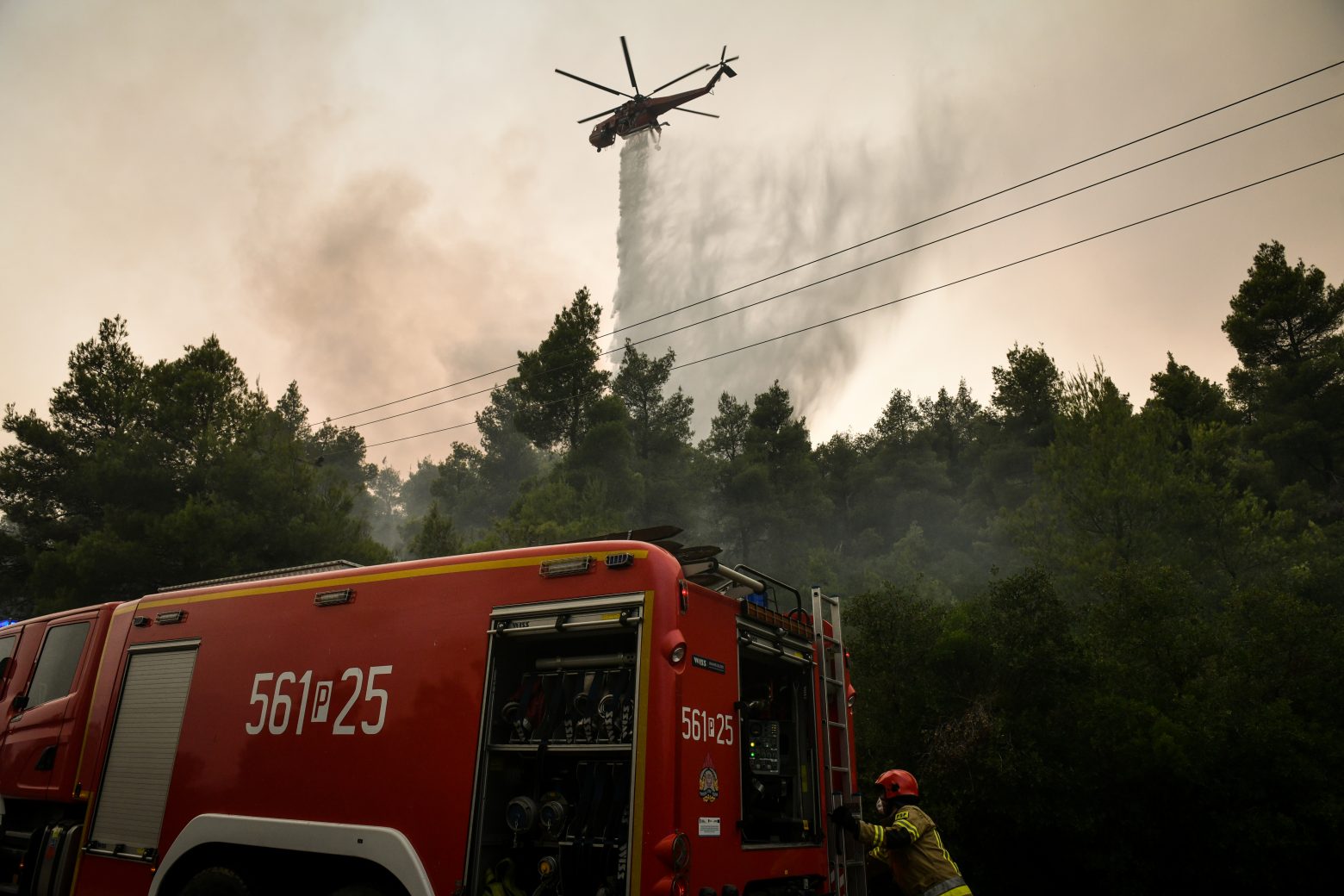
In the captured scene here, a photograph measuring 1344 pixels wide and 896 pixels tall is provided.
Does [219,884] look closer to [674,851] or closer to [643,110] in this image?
[674,851]

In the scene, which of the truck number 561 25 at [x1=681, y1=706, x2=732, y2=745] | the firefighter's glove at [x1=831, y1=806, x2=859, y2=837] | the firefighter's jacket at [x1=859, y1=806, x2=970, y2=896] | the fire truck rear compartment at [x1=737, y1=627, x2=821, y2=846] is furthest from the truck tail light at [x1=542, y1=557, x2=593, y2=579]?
the firefighter's jacket at [x1=859, y1=806, x2=970, y2=896]

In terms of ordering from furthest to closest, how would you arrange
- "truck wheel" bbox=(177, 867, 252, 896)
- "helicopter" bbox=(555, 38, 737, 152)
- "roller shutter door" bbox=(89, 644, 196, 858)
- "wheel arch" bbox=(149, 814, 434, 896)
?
"helicopter" bbox=(555, 38, 737, 152) → "roller shutter door" bbox=(89, 644, 196, 858) → "truck wheel" bbox=(177, 867, 252, 896) → "wheel arch" bbox=(149, 814, 434, 896)

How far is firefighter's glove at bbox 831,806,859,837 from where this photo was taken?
5.84 metres

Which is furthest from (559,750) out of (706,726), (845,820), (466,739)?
(845,820)

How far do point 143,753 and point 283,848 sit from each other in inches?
84.1

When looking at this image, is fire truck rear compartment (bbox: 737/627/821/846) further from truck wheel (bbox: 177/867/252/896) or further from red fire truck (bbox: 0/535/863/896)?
truck wheel (bbox: 177/867/252/896)

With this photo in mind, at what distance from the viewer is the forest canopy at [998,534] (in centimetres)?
1548

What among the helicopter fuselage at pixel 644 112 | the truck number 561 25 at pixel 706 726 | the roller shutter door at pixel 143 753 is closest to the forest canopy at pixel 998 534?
the helicopter fuselage at pixel 644 112

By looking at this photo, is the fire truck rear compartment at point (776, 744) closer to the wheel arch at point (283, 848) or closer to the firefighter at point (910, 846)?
the firefighter at point (910, 846)

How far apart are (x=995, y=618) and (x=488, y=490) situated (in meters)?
53.0

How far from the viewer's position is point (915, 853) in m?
6.02

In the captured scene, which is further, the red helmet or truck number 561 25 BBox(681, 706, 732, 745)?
the red helmet

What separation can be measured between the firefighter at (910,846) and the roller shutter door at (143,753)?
5221mm

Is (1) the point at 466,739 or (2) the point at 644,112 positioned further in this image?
(2) the point at 644,112
